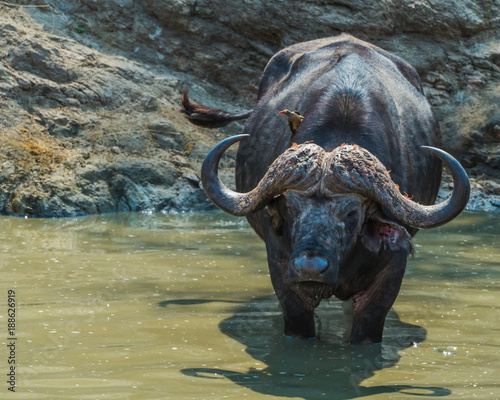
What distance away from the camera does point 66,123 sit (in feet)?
35.7

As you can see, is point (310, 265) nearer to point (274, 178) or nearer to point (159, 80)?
point (274, 178)

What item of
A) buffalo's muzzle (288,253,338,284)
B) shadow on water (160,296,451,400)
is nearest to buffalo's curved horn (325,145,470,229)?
buffalo's muzzle (288,253,338,284)

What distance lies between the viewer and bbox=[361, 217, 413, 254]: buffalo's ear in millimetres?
4945

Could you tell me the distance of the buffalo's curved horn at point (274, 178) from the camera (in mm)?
4637

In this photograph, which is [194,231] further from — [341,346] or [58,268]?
[341,346]

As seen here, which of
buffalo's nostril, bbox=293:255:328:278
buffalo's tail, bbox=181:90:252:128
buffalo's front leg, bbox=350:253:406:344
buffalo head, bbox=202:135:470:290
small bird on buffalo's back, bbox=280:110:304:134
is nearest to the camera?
buffalo's nostril, bbox=293:255:328:278

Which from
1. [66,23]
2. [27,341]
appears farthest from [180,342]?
[66,23]

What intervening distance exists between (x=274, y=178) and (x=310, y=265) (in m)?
0.63

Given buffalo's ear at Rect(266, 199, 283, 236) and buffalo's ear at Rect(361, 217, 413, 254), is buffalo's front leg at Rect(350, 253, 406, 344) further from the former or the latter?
buffalo's ear at Rect(266, 199, 283, 236)

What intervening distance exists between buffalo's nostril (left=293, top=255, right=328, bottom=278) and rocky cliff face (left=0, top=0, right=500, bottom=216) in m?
5.82

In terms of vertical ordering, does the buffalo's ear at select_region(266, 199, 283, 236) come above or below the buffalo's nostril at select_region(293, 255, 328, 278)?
above

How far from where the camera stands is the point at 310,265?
436 centimetres

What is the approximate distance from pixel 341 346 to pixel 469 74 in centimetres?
926

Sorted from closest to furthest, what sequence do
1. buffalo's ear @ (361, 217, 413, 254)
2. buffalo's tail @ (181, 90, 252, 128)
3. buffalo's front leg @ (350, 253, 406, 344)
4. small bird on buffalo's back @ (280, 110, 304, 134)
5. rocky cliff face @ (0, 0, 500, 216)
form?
1. buffalo's ear @ (361, 217, 413, 254)
2. buffalo's front leg @ (350, 253, 406, 344)
3. small bird on buffalo's back @ (280, 110, 304, 134)
4. buffalo's tail @ (181, 90, 252, 128)
5. rocky cliff face @ (0, 0, 500, 216)
